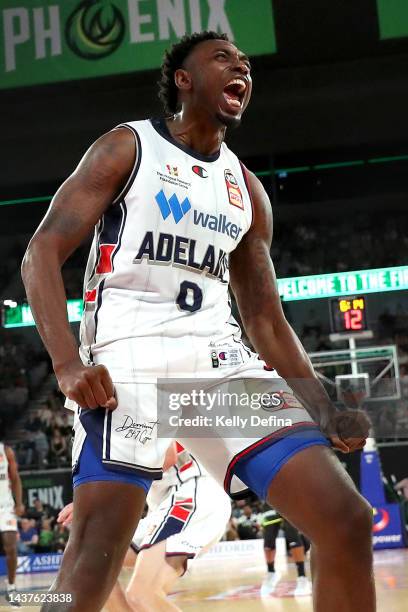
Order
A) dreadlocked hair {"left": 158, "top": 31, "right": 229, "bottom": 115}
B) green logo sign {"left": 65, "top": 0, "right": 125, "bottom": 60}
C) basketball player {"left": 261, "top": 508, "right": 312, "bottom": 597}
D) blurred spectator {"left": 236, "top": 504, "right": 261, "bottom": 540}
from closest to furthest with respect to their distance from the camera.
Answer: dreadlocked hair {"left": 158, "top": 31, "right": 229, "bottom": 115} → basketball player {"left": 261, "top": 508, "right": 312, "bottom": 597} → green logo sign {"left": 65, "top": 0, "right": 125, "bottom": 60} → blurred spectator {"left": 236, "top": 504, "right": 261, "bottom": 540}

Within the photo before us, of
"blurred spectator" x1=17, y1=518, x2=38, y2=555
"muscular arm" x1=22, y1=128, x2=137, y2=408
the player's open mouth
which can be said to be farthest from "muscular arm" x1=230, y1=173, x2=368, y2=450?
"blurred spectator" x1=17, y1=518, x2=38, y2=555

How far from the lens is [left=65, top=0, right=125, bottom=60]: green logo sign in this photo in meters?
10.4

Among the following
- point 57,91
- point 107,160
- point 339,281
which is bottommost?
point 107,160

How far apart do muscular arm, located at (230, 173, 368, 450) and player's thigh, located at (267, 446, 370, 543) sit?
273mm

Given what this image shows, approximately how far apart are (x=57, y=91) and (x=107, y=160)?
869 cm

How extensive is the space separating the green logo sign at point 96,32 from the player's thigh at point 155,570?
7.59 meters

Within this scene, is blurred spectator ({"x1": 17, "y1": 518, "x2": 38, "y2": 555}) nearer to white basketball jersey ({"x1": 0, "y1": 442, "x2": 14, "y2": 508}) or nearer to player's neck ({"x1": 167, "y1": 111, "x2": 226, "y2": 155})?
white basketball jersey ({"x1": 0, "y1": 442, "x2": 14, "y2": 508})

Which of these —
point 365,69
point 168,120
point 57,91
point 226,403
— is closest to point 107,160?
point 168,120

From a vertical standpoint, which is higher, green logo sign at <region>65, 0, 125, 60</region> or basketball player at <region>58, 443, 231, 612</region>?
green logo sign at <region>65, 0, 125, 60</region>

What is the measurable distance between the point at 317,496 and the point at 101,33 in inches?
363

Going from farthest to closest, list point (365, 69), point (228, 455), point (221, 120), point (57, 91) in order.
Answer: point (365, 69) → point (57, 91) → point (221, 120) → point (228, 455)

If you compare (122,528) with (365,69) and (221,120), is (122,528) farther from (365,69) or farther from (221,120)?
(365,69)

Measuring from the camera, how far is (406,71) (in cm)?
1164

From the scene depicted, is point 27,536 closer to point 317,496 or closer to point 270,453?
point 270,453
